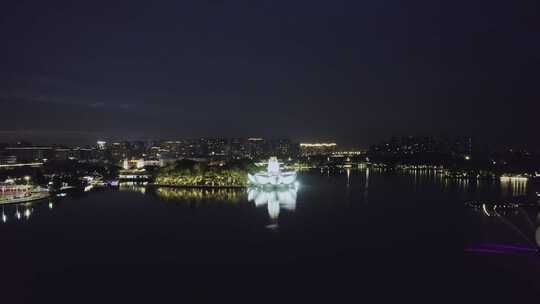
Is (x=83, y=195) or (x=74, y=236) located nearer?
(x=74, y=236)

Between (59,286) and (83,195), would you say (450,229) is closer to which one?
(59,286)

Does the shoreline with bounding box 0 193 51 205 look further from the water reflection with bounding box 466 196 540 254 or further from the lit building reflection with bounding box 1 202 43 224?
the water reflection with bounding box 466 196 540 254

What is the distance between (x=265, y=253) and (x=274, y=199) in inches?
287

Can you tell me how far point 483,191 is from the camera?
18094 mm

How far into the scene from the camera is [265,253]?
7.82m

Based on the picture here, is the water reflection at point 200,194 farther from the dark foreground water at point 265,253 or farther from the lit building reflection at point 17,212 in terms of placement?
the lit building reflection at point 17,212

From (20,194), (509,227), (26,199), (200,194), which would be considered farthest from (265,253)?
(20,194)

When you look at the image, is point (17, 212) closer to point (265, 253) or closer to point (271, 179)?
point (265, 253)

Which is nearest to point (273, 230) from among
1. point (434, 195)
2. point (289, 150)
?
point (434, 195)

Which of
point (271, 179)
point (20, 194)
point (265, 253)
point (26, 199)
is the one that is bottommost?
point (265, 253)

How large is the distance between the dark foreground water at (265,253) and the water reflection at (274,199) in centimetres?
10

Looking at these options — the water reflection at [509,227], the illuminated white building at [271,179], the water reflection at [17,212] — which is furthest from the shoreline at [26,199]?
the water reflection at [509,227]

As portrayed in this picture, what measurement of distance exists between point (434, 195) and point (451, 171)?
563 inches

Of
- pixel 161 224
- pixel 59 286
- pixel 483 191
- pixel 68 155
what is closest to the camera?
pixel 59 286
